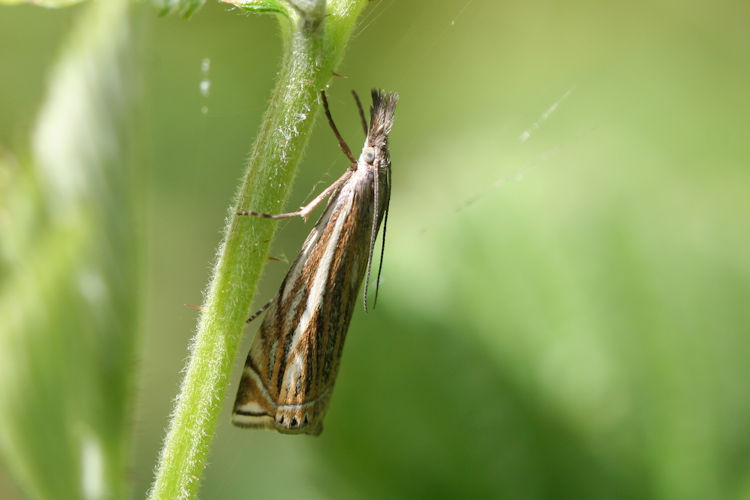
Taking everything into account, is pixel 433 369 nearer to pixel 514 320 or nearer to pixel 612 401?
pixel 514 320

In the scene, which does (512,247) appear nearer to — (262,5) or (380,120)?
(380,120)

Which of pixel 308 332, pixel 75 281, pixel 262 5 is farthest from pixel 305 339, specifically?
pixel 75 281

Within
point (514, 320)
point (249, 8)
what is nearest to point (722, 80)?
point (514, 320)

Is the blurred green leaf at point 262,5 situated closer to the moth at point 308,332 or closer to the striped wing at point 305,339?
the moth at point 308,332

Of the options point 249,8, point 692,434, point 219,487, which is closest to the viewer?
point 249,8

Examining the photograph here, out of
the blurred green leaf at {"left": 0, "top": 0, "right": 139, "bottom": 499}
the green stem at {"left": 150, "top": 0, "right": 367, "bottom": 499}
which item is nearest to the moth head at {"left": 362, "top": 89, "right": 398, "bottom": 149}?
the green stem at {"left": 150, "top": 0, "right": 367, "bottom": 499}
